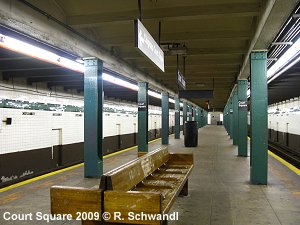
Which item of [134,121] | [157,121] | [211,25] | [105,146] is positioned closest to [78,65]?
[211,25]

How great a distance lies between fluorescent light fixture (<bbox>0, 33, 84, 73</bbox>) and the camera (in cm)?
454

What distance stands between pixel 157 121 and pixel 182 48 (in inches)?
647

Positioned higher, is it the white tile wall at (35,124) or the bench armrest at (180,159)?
the white tile wall at (35,124)

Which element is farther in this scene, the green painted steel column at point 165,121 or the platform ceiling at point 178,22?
the green painted steel column at point 165,121

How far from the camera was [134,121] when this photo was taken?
17.2m

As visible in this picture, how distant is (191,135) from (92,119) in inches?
305

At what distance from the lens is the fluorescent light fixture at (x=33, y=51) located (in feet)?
14.9

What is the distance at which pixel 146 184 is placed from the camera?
4234 millimetres

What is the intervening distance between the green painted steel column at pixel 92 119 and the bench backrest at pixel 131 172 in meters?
1.84

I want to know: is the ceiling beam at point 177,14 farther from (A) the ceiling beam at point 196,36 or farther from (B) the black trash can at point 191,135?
(B) the black trash can at point 191,135

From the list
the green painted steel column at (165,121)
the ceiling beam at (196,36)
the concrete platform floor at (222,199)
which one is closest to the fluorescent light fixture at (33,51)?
the ceiling beam at (196,36)

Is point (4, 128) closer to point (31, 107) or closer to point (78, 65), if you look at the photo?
point (31, 107)

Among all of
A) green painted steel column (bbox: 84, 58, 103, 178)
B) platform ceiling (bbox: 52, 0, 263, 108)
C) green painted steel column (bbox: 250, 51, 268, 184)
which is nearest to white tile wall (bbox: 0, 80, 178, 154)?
green painted steel column (bbox: 84, 58, 103, 178)

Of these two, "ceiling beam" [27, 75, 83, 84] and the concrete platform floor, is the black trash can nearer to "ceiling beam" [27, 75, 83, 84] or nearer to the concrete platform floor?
the concrete platform floor
